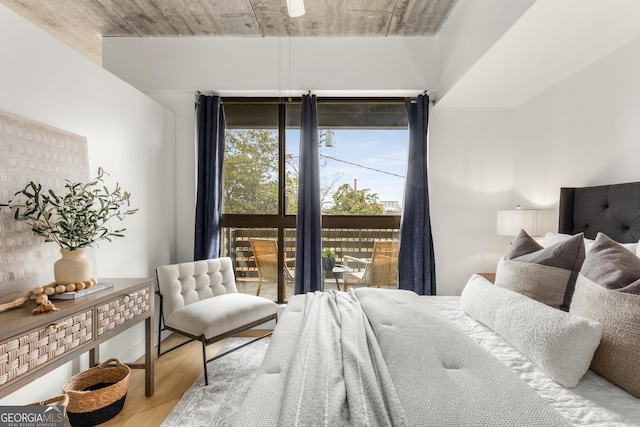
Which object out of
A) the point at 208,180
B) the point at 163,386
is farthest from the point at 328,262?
the point at 163,386

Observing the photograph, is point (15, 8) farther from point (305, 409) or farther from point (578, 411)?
point (578, 411)

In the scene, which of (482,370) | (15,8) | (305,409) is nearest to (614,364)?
(482,370)

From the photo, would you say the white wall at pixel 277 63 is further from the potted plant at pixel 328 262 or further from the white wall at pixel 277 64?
the potted plant at pixel 328 262

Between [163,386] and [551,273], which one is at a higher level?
[551,273]

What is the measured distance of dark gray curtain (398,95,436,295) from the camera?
3152 millimetres

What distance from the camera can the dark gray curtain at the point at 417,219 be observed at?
124 inches

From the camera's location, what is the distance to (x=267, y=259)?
3.40 meters

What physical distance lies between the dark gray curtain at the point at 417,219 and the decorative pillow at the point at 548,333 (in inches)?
62.7

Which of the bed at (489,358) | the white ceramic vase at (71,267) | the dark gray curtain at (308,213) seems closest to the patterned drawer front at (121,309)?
the white ceramic vase at (71,267)

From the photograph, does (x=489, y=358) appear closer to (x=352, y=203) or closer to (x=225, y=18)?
(x=352, y=203)

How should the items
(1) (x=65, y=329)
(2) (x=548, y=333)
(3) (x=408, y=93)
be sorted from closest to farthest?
(2) (x=548, y=333)
(1) (x=65, y=329)
(3) (x=408, y=93)

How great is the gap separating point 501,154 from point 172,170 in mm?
3412

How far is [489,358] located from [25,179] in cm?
241

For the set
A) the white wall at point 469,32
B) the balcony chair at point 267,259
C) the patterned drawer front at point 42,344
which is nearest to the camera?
the patterned drawer front at point 42,344
